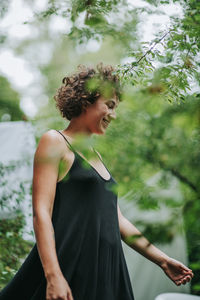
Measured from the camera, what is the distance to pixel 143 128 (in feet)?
Result: 9.89

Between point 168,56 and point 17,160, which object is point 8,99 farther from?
point 168,56

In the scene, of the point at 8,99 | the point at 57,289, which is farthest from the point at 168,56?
the point at 8,99

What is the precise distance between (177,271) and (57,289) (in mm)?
579

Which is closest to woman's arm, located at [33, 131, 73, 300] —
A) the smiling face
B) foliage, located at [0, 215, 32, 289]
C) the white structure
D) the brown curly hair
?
the smiling face

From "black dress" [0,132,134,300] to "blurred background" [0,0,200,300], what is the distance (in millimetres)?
194

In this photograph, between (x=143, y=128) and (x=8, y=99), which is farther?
(x=8, y=99)

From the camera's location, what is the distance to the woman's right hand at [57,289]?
1.12 meters

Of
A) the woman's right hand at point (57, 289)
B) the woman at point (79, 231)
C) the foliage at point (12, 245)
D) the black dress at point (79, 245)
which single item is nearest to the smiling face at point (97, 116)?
the woman at point (79, 231)

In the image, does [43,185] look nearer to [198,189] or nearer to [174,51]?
[174,51]

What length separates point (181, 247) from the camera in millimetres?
3471

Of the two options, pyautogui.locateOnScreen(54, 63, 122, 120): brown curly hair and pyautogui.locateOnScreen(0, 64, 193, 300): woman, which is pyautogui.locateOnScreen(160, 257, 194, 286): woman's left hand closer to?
pyautogui.locateOnScreen(0, 64, 193, 300): woman

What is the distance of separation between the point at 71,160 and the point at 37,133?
208 cm

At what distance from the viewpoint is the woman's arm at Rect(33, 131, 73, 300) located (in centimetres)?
114

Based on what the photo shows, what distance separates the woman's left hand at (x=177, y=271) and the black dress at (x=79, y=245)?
0.87 ft
